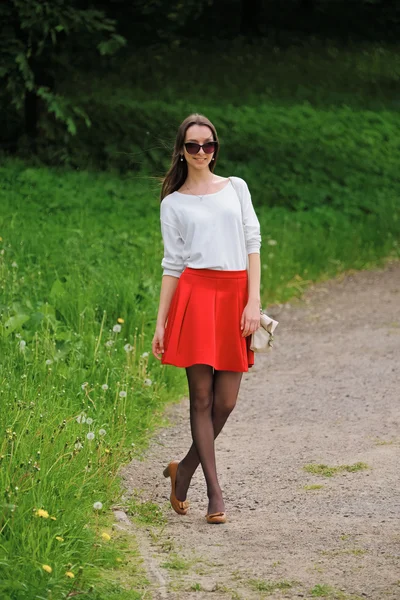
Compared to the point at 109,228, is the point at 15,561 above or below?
below

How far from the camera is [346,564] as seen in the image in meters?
4.24

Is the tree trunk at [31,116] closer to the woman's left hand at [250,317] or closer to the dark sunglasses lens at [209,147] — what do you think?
the dark sunglasses lens at [209,147]

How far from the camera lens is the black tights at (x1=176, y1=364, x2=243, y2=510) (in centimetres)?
482

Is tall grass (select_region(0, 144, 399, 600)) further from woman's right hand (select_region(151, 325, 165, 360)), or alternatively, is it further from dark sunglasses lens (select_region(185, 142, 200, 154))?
dark sunglasses lens (select_region(185, 142, 200, 154))

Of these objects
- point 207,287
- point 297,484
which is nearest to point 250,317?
point 207,287

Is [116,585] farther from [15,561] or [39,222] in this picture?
[39,222]

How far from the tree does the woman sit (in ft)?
27.9

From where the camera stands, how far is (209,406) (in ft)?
16.0

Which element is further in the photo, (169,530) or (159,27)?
(159,27)

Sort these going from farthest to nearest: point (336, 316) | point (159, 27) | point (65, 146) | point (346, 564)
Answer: point (159, 27)
point (65, 146)
point (336, 316)
point (346, 564)

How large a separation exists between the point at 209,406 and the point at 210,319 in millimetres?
427

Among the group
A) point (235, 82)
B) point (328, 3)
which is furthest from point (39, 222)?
point (328, 3)

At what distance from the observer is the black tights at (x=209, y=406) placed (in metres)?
4.82

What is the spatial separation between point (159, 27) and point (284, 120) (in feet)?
30.4
